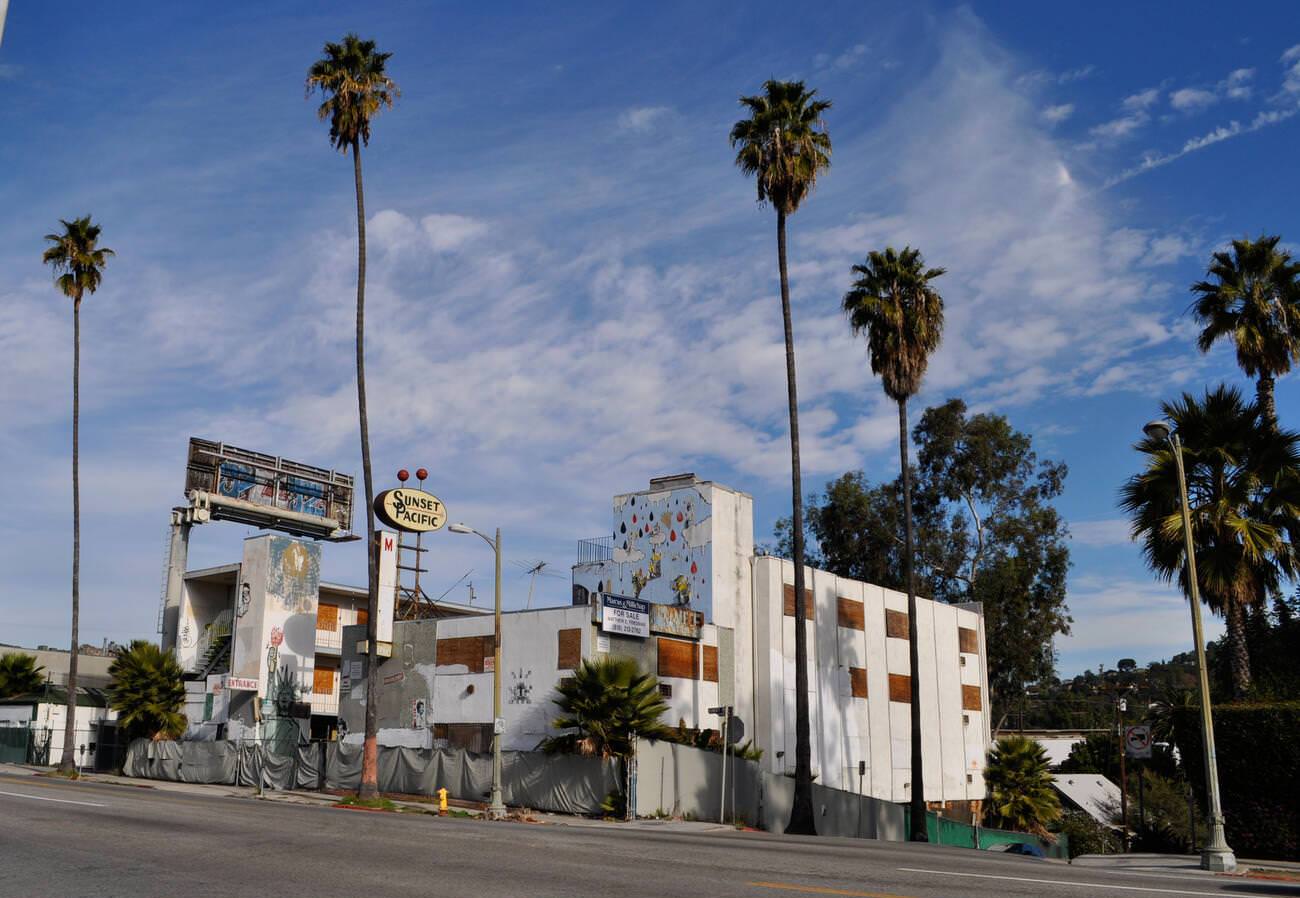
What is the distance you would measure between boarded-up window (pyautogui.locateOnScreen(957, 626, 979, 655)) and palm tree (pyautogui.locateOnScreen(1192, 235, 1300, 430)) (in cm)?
2782

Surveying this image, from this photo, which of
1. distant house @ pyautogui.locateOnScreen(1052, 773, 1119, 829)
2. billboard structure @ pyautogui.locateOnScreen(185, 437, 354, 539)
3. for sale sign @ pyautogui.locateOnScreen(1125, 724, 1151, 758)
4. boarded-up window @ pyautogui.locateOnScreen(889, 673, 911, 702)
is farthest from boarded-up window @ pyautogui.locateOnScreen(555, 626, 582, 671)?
distant house @ pyautogui.locateOnScreen(1052, 773, 1119, 829)

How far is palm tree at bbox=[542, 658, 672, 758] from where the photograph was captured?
104 ft

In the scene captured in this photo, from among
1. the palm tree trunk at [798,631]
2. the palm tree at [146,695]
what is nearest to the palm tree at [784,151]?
the palm tree trunk at [798,631]

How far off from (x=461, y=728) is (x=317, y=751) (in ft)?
17.6

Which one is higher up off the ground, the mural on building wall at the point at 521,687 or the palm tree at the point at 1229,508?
the palm tree at the point at 1229,508

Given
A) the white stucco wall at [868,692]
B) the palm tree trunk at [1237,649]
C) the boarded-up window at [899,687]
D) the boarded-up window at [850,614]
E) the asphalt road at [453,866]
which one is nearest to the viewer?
the asphalt road at [453,866]

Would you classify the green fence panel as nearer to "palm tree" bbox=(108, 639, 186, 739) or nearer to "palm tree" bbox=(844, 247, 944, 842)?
"palm tree" bbox=(844, 247, 944, 842)

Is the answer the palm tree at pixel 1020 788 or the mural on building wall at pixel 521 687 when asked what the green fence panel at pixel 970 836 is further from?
the mural on building wall at pixel 521 687

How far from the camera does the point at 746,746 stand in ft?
119

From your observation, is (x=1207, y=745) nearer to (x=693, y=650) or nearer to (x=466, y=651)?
(x=693, y=650)

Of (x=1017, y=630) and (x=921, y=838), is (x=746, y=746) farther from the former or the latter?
(x=1017, y=630)

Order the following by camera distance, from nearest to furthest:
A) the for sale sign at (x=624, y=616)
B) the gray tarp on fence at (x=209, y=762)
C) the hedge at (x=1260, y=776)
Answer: the hedge at (x=1260, y=776) → the for sale sign at (x=624, y=616) → the gray tarp on fence at (x=209, y=762)

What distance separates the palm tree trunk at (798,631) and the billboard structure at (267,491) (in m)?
33.3

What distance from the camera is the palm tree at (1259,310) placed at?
30.4 meters
